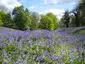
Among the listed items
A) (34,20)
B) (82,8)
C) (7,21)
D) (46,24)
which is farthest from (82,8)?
(34,20)

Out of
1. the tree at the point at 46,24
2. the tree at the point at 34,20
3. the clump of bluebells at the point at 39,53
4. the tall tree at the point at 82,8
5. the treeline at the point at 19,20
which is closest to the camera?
the clump of bluebells at the point at 39,53

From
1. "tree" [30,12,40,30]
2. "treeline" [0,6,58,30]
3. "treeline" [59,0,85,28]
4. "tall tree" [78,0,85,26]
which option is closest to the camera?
"tall tree" [78,0,85,26]

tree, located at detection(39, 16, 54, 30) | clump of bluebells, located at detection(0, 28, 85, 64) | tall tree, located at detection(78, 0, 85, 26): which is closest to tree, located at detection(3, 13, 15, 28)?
tree, located at detection(39, 16, 54, 30)

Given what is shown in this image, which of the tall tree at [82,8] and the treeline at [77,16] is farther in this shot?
the treeline at [77,16]

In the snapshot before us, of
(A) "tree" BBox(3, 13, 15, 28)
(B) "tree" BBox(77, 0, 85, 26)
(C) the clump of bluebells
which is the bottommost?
(C) the clump of bluebells

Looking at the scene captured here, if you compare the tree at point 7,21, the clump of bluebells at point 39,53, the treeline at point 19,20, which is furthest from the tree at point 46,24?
the clump of bluebells at point 39,53

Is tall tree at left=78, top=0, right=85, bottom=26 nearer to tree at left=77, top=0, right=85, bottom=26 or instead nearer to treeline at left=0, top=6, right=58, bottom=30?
tree at left=77, top=0, right=85, bottom=26

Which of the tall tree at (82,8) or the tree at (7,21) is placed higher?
the tall tree at (82,8)

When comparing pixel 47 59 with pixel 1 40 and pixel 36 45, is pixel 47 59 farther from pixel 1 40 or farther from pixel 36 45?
pixel 1 40

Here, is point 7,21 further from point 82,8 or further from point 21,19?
point 82,8

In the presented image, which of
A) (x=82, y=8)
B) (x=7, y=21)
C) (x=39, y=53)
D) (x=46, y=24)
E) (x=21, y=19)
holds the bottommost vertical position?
(x=39, y=53)

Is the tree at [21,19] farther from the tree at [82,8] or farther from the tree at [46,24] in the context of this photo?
the tree at [82,8]

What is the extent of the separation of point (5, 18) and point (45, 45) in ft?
178

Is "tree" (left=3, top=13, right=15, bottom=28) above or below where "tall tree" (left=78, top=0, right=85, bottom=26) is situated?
below
